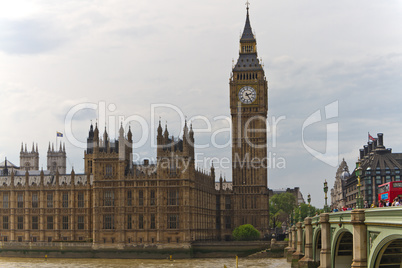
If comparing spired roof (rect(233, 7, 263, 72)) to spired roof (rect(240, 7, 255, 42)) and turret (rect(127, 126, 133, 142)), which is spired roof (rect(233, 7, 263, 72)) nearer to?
spired roof (rect(240, 7, 255, 42))

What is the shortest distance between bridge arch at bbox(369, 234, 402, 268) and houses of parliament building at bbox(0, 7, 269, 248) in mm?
85047

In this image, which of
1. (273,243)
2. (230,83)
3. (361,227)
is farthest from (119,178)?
(361,227)

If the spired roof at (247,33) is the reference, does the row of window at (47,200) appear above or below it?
below

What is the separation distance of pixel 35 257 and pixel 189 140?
38058 mm

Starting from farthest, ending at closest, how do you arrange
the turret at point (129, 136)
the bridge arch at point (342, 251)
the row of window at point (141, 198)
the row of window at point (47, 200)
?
the row of window at point (47, 200) < the turret at point (129, 136) < the row of window at point (141, 198) < the bridge arch at point (342, 251)

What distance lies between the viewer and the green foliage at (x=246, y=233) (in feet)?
478

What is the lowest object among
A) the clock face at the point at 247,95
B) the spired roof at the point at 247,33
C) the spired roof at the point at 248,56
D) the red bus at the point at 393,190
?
the red bus at the point at 393,190

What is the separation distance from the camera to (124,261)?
408ft

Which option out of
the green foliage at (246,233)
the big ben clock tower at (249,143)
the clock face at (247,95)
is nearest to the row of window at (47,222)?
the green foliage at (246,233)

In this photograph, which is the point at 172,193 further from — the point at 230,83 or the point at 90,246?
the point at 230,83

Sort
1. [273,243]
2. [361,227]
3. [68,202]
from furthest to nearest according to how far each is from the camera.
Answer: [68,202] → [273,243] → [361,227]

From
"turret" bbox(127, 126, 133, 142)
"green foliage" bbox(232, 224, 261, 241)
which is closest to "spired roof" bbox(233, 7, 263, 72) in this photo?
"turret" bbox(127, 126, 133, 142)

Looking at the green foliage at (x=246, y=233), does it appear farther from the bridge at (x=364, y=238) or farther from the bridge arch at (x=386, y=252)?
the bridge arch at (x=386, y=252)

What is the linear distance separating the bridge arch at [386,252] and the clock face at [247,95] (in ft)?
379
